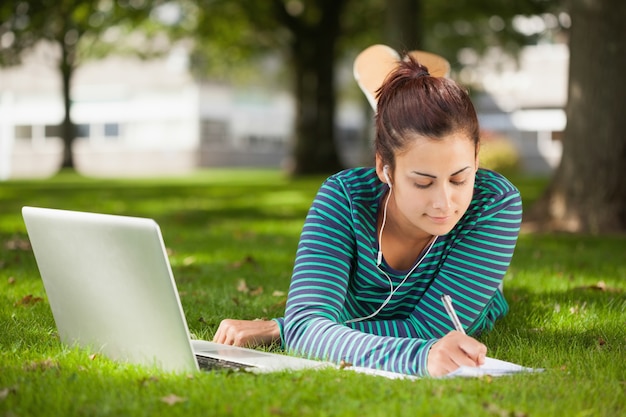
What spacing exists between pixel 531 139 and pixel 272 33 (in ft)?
63.5

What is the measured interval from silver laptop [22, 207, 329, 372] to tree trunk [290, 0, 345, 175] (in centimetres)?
2051

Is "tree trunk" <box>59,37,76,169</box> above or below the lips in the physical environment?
below

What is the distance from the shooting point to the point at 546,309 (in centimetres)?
492

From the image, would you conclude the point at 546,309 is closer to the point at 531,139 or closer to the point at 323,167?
the point at 323,167

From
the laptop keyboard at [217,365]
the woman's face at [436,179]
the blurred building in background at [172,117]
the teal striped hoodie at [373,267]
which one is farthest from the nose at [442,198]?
the blurred building in background at [172,117]

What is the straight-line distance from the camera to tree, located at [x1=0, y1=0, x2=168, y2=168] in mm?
16109

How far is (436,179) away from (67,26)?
26625 mm

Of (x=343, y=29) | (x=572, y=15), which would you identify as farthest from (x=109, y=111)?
(x=572, y=15)

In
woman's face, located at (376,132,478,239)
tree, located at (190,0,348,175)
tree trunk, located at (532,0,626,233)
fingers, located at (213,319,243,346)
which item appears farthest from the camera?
tree, located at (190,0,348,175)

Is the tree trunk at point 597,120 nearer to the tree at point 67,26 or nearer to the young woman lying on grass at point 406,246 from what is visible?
the young woman lying on grass at point 406,246

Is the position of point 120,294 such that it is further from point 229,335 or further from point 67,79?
point 67,79

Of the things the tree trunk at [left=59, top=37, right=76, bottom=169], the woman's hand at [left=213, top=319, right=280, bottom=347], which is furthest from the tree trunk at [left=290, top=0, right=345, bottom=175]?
the woman's hand at [left=213, top=319, right=280, bottom=347]

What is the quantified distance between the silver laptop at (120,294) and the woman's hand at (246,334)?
0.11 meters

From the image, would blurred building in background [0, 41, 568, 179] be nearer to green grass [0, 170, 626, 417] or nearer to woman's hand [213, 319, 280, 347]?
green grass [0, 170, 626, 417]
